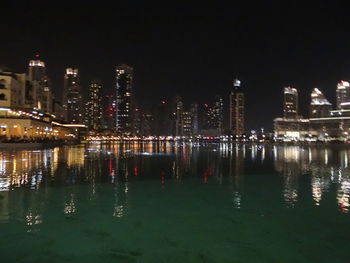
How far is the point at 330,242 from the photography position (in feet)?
30.0

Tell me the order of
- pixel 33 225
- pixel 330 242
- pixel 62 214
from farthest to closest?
1. pixel 62 214
2. pixel 33 225
3. pixel 330 242

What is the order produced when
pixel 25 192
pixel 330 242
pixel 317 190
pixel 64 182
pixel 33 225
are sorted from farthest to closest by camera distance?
pixel 64 182 < pixel 317 190 < pixel 25 192 < pixel 33 225 < pixel 330 242

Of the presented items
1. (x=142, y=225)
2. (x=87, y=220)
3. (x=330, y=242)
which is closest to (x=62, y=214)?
(x=87, y=220)

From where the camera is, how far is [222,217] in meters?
11.6

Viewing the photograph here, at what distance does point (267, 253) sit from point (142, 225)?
13.0 feet

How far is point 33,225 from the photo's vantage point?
10.2 m

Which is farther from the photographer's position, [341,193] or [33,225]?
[341,193]

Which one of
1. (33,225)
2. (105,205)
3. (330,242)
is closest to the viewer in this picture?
(330,242)

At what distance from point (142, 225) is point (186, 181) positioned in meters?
9.80

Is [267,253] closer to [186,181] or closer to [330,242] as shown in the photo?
[330,242]

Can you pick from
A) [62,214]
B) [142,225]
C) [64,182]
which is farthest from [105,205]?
[64,182]

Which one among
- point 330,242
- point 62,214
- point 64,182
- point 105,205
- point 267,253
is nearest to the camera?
point 267,253

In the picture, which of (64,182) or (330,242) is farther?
(64,182)

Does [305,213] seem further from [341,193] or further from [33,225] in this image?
[33,225]
